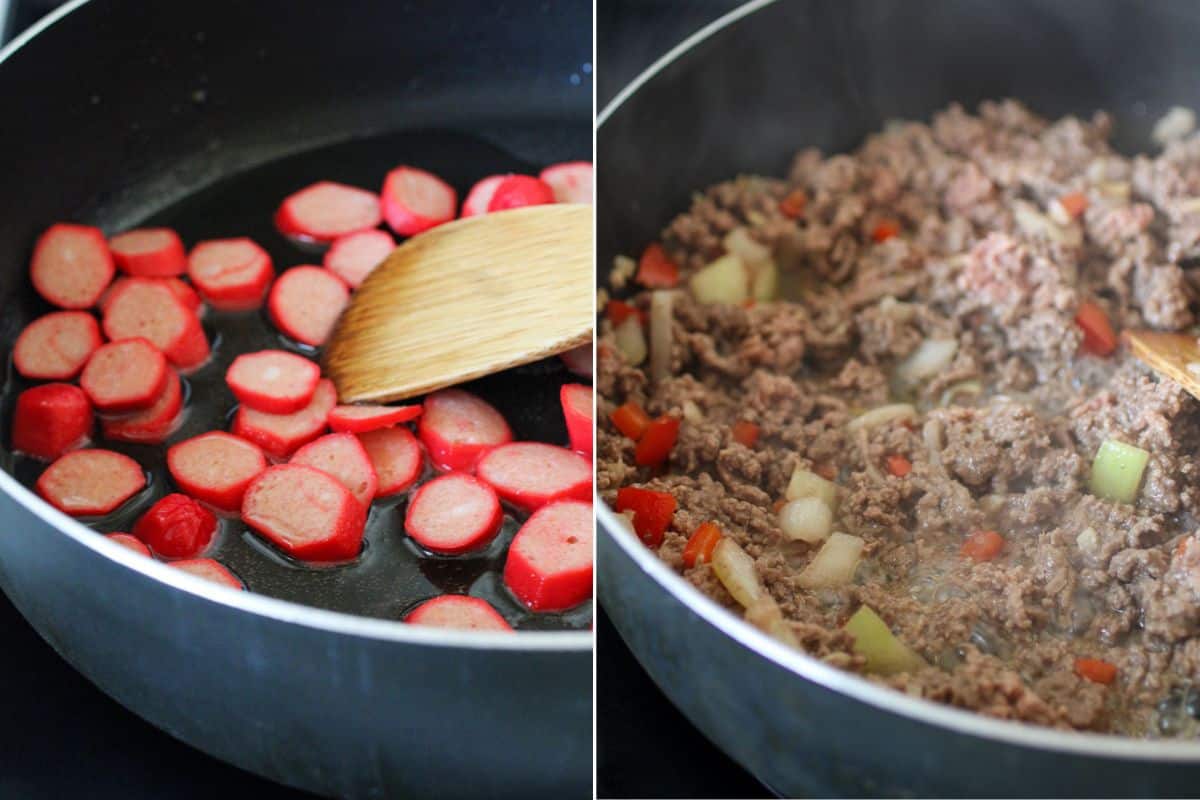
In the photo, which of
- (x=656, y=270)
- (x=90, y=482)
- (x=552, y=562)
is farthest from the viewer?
(x=656, y=270)

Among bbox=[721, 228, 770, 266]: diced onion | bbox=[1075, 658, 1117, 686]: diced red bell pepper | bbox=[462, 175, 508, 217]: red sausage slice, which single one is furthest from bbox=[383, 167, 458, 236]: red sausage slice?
bbox=[1075, 658, 1117, 686]: diced red bell pepper

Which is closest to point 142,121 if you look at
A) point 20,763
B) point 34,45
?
point 34,45

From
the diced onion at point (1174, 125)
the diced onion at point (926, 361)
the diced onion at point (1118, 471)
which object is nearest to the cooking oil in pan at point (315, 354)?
the diced onion at point (926, 361)

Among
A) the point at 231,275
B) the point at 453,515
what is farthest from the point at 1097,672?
the point at 231,275

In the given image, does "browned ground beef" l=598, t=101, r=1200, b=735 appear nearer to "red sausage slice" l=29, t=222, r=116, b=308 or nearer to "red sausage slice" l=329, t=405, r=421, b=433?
"red sausage slice" l=329, t=405, r=421, b=433

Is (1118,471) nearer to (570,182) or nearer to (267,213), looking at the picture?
(570,182)

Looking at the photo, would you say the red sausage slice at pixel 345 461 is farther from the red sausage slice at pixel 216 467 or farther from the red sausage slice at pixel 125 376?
the red sausage slice at pixel 125 376

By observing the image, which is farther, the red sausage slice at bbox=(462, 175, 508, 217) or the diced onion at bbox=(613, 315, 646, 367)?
the red sausage slice at bbox=(462, 175, 508, 217)
